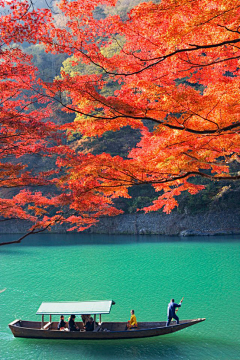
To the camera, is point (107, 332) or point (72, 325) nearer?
point (107, 332)

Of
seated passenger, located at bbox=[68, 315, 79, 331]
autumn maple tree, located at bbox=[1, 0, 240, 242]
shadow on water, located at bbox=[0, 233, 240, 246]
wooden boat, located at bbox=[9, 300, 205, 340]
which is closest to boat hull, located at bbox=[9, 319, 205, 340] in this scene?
wooden boat, located at bbox=[9, 300, 205, 340]

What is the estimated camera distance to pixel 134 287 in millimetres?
11078

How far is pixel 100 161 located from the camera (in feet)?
19.9

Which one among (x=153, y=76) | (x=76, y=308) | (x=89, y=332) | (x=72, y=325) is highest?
(x=153, y=76)

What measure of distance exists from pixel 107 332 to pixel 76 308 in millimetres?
887

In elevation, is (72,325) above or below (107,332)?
above

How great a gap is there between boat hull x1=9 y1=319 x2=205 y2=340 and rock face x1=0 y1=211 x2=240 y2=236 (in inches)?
624

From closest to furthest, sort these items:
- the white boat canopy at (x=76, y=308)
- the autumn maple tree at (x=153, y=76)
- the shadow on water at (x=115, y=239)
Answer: the autumn maple tree at (x=153, y=76) < the white boat canopy at (x=76, y=308) < the shadow on water at (x=115, y=239)

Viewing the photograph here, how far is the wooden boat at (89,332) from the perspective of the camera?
275 inches

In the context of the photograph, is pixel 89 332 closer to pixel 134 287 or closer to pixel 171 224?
pixel 134 287

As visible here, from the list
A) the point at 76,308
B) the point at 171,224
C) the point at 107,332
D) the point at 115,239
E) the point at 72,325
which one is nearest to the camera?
the point at 107,332

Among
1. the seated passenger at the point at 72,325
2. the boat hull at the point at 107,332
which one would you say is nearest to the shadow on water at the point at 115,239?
the boat hull at the point at 107,332

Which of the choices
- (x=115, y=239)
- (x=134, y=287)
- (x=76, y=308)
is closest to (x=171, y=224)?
(x=115, y=239)

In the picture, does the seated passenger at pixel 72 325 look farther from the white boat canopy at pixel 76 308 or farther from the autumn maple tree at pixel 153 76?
the autumn maple tree at pixel 153 76
